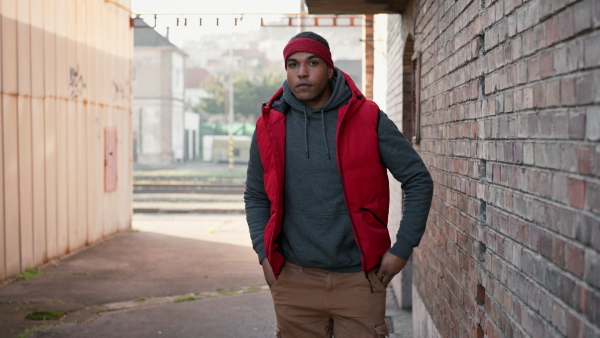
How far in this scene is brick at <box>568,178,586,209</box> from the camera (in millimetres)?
2012

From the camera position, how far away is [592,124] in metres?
1.93

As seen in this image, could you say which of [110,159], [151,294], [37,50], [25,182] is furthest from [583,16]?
[110,159]

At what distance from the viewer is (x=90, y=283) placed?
930cm

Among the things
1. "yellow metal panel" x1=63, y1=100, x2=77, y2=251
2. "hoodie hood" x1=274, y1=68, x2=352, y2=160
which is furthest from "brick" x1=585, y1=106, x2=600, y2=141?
"yellow metal panel" x1=63, y1=100, x2=77, y2=251

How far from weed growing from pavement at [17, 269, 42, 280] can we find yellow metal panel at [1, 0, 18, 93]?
229 centimetres

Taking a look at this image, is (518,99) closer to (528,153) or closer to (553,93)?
(528,153)

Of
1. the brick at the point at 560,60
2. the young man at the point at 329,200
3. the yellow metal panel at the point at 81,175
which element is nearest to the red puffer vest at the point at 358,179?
the young man at the point at 329,200

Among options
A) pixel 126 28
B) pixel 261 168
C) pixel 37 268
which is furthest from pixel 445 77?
pixel 126 28

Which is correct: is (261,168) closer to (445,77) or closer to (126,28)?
(445,77)

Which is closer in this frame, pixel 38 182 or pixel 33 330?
pixel 33 330

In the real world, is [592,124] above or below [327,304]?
above

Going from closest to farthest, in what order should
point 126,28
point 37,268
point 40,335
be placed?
point 40,335
point 37,268
point 126,28

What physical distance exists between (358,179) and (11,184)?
724 centimetres

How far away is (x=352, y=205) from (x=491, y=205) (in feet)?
1.90
